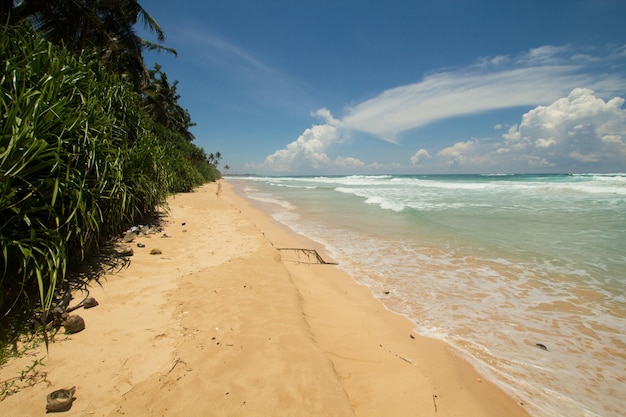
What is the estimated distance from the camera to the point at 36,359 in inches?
83.4

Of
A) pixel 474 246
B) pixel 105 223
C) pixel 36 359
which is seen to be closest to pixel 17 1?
pixel 105 223

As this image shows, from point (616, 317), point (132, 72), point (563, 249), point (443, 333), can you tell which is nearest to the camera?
point (443, 333)

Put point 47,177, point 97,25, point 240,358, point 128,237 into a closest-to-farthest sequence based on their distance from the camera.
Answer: point 240,358, point 47,177, point 128,237, point 97,25

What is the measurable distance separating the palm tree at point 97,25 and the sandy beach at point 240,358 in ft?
33.3

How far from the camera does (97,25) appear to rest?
11.1 metres

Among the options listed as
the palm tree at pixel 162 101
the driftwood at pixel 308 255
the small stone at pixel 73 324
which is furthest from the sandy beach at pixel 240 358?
the palm tree at pixel 162 101

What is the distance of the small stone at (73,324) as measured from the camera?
245cm

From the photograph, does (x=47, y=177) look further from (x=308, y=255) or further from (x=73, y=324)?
(x=308, y=255)

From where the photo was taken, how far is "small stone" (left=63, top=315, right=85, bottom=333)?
2449 mm

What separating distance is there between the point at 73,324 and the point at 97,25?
556 inches

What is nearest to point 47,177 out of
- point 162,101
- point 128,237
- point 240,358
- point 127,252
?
point 127,252

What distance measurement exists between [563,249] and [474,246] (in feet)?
6.82

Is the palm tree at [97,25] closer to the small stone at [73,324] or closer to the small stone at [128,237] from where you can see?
the small stone at [128,237]

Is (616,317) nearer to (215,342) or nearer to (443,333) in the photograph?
(443,333)
